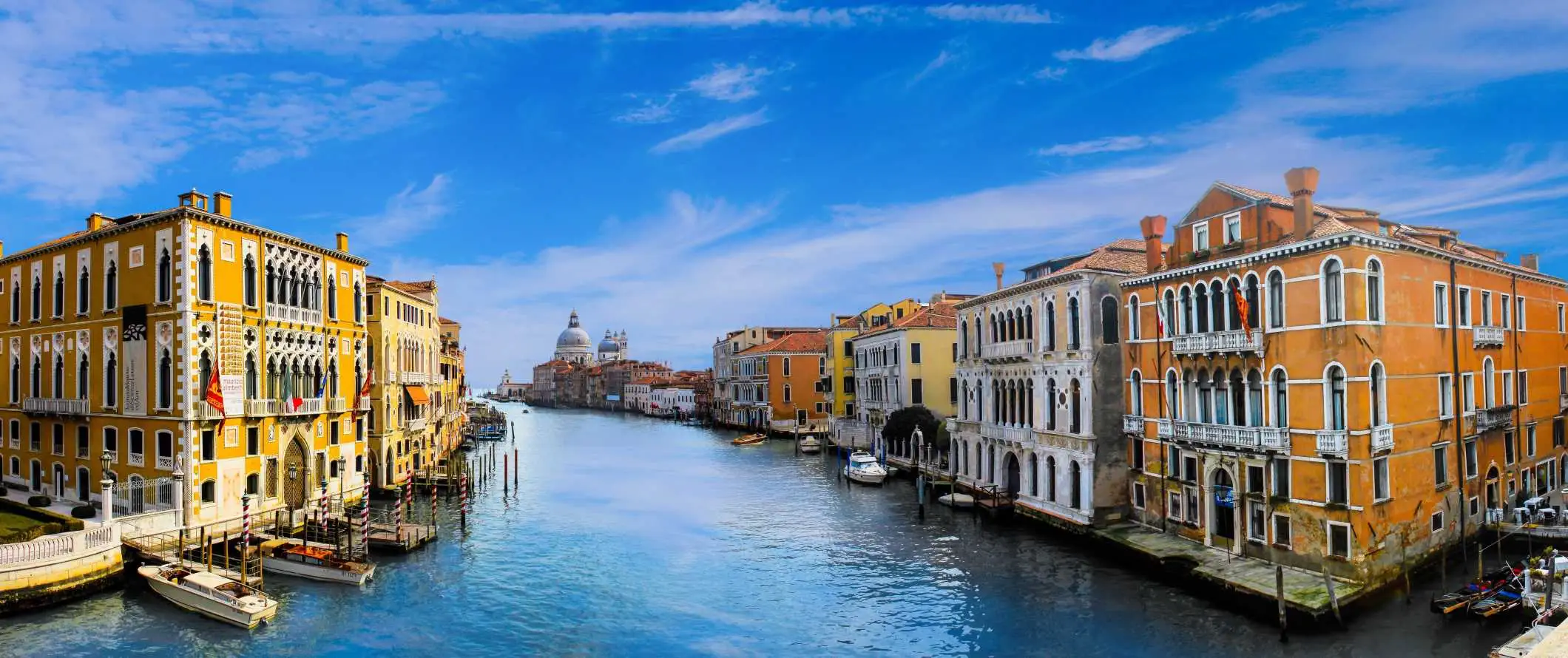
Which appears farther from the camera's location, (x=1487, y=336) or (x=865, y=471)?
(x=865, y=471)

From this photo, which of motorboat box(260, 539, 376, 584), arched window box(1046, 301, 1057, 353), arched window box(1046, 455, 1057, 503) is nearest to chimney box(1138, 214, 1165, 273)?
arched window box(1046, 301, 1057, 353)

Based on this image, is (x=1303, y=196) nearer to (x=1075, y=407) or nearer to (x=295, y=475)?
(x=1075, y=407)

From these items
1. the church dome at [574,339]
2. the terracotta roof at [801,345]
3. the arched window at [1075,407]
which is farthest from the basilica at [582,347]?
the arched window at [1075,407]

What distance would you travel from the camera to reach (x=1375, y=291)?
18.7 meters

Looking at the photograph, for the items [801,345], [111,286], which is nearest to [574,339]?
[801,345]

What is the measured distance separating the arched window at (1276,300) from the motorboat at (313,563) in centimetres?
2174

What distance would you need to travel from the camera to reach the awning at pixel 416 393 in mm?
39094

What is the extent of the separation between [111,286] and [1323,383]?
1200 inches

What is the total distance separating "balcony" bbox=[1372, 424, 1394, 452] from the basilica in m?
160

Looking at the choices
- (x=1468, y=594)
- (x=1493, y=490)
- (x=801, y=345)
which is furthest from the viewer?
(x=801, y=345)

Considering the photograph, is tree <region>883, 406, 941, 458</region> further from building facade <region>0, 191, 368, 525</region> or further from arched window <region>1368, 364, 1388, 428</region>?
building facade <region>0, 191, 368, 525</region>

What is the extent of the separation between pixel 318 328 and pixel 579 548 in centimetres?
1072

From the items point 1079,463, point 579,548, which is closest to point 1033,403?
point 1079,463

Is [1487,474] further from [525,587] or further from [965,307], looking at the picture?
[525,587]
